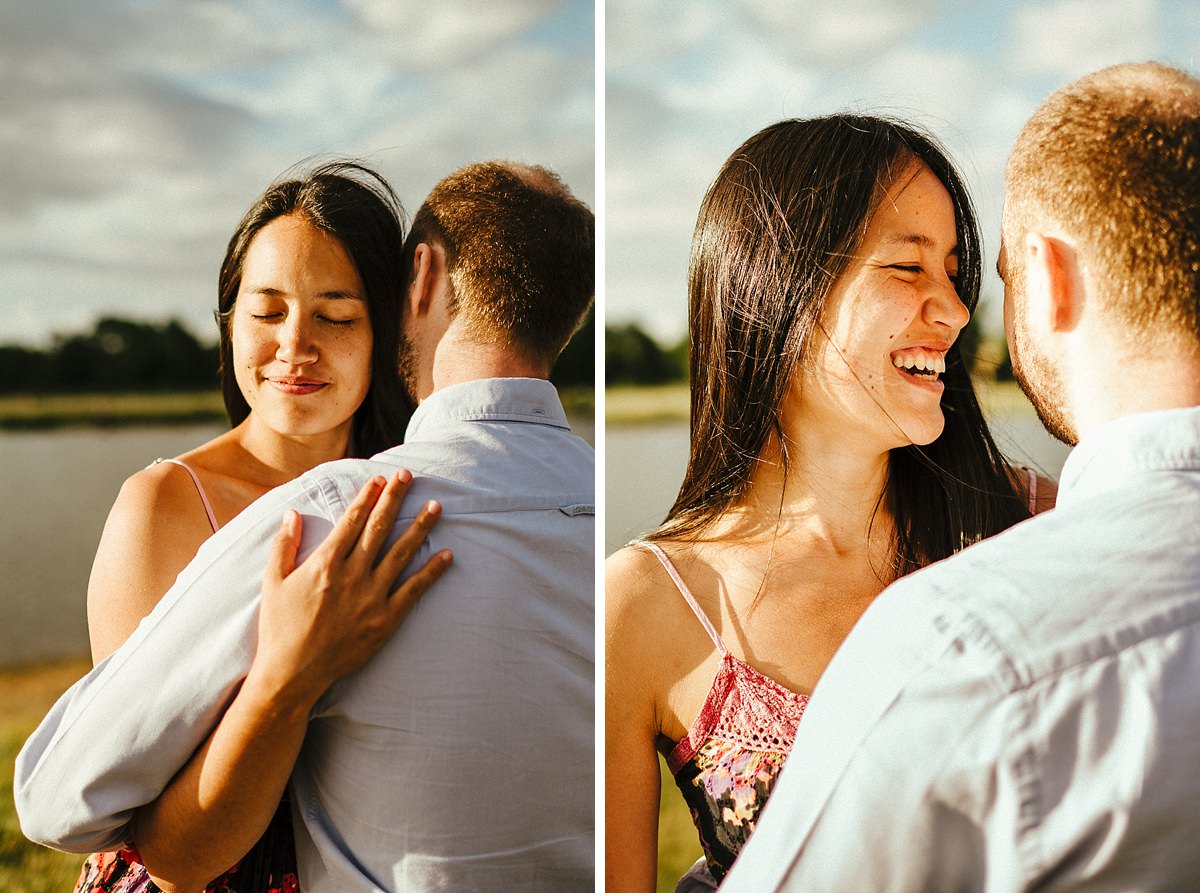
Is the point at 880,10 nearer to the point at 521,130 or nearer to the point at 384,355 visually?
the point at 521,130

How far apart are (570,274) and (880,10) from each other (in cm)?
68

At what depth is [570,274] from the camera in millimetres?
1931

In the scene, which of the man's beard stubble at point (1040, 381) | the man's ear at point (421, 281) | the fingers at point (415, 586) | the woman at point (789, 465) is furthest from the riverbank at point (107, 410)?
the man's beard stubble at point (1040, 381)

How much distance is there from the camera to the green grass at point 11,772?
1667mm

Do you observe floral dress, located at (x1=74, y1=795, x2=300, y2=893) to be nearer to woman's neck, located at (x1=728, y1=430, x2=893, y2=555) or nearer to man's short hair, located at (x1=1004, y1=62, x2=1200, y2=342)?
woman's neck, located at (x1=728, y1=430, x2=893, y2=555)

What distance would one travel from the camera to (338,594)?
155 centimetres

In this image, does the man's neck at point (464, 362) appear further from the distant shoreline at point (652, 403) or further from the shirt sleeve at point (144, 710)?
the shirt sleeve at point (144, 710)

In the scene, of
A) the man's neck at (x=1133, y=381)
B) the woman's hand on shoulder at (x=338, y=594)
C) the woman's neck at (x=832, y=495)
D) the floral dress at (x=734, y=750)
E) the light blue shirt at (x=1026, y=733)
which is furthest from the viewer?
the woman's neck at (x=832, y=495)

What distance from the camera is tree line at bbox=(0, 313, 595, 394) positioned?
1699mm

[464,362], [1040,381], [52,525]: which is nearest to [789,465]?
[1040,381]

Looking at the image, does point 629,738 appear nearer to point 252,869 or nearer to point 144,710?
point 252,869

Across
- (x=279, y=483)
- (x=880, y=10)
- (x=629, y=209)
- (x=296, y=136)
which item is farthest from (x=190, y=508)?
(x=880, y=10)

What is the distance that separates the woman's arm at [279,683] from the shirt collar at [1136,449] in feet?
3.03

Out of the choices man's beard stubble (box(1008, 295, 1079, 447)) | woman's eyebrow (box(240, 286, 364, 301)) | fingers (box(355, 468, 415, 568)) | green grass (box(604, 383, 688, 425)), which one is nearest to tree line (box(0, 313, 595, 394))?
woman's eyebrow (box(240, 286, 364, 301))
